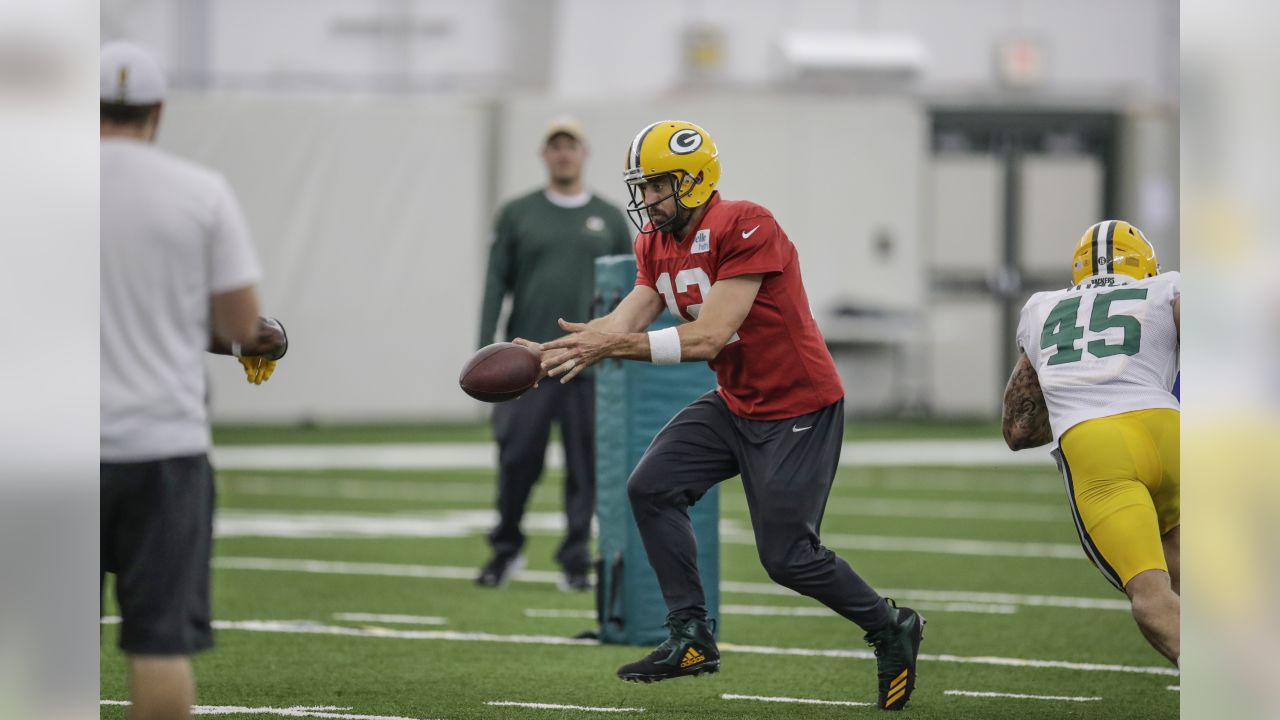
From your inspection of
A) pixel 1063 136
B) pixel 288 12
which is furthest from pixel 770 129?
pixel 288 12

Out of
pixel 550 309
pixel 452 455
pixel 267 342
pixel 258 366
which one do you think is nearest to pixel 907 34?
pixel 452 455

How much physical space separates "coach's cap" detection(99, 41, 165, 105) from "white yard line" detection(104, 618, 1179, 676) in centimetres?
354

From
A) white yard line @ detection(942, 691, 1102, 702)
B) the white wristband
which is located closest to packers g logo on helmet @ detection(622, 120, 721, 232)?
the white wristband

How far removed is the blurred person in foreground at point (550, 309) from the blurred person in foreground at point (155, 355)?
4.40 meters

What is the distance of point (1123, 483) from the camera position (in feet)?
16.9

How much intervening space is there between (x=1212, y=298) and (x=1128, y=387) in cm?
193

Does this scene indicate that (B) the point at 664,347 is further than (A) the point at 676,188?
No

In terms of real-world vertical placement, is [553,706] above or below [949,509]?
above

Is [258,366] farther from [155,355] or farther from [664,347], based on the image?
[664,347]

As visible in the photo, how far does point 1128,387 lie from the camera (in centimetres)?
527

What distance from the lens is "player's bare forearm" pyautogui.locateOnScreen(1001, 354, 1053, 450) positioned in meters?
5.64

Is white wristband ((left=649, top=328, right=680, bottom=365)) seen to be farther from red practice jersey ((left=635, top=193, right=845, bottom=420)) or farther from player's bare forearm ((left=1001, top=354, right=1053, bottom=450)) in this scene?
player's bare forearm ((left=1001, top=354, right=1053, bottom=450))

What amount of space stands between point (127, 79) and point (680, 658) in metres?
2.57

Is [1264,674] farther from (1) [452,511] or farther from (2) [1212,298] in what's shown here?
(1) [452,511]
